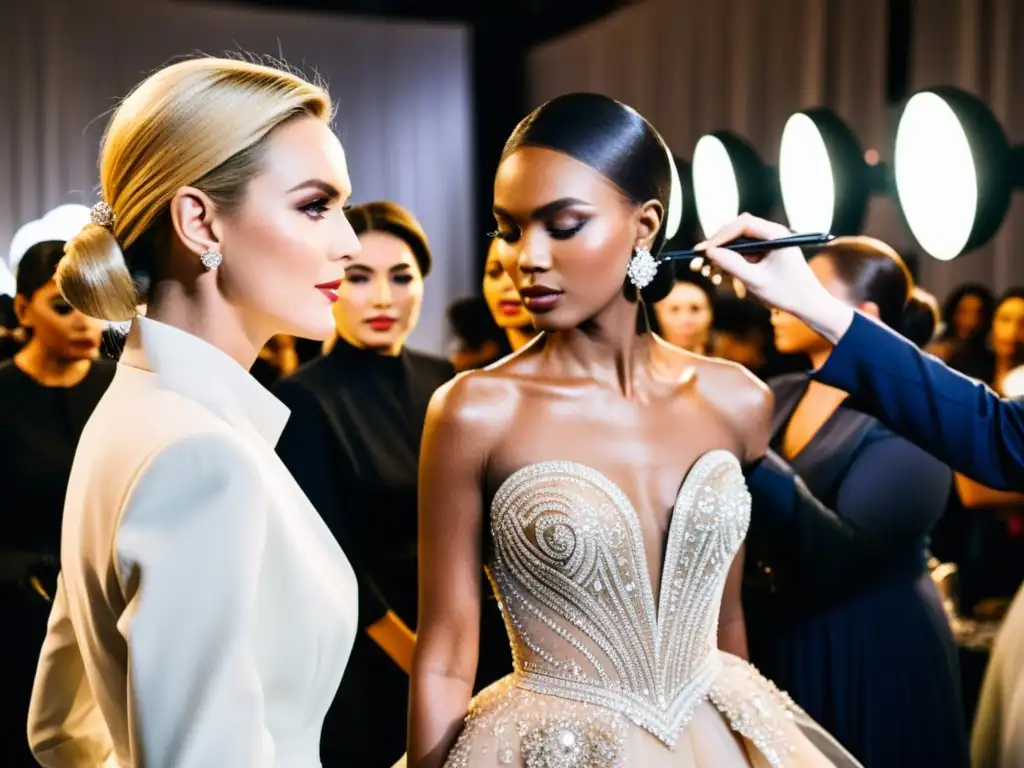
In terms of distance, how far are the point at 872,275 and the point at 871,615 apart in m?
0.71

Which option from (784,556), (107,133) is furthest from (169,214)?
(784,556)

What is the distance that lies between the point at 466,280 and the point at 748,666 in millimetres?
7950

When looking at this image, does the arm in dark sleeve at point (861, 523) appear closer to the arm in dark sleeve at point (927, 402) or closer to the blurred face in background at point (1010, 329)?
the arm in dark sleeve at point (927, 402)

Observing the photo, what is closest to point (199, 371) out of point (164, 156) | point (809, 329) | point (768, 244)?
point (164, 156)

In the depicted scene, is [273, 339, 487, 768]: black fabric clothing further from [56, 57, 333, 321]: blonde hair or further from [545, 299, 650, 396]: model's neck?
[56, 57, 333, 321]: blonde hair

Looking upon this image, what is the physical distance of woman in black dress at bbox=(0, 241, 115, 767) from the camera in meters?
2.72

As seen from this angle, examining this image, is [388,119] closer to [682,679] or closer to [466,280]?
[466,280]

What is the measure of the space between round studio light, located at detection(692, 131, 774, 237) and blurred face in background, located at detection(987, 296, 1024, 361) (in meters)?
1.51

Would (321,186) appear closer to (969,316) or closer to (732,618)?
(732,618)

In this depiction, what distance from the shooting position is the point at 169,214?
4.15 feet

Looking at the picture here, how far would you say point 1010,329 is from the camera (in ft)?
15.2

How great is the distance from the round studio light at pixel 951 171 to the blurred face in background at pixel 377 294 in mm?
1189

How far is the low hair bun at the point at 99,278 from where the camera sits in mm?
1279

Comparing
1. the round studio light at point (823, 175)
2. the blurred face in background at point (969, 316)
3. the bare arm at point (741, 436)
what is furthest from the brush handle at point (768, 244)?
the blurred face in background at point (969, 316)
